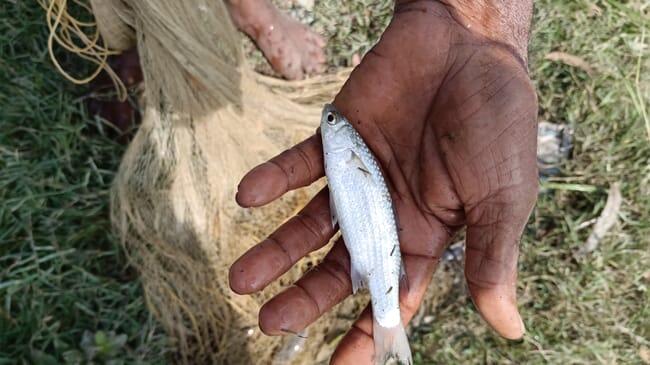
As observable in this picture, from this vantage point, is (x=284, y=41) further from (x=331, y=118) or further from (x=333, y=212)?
(x=333, y=212)

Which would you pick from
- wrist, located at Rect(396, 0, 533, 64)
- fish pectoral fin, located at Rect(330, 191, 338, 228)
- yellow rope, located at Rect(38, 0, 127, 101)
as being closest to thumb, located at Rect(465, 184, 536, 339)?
fish pectoral fin, located at Rect(330, 191, 338, 228)

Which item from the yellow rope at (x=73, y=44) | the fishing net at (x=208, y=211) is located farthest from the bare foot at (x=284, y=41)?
the yellow rope at (x=73, y=44)

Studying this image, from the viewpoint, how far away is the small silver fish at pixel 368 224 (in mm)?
2475

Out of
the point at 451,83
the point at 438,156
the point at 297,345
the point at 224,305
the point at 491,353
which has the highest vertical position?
the point at 451,83

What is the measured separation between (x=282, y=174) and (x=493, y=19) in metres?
Result: 1.23

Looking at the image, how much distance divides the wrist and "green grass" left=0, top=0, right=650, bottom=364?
3.23 feet

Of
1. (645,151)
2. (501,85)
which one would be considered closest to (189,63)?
(501,85)

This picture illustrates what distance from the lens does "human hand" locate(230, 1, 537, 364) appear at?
2348 mm

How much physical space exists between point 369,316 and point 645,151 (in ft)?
7.15

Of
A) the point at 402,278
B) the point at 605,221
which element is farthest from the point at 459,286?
the point at 402,278

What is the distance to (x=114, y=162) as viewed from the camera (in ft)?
12.6

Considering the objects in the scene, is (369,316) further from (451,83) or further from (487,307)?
(451,83)

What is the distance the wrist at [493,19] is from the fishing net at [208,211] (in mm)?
943

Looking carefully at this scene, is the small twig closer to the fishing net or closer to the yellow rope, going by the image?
the fishing net
